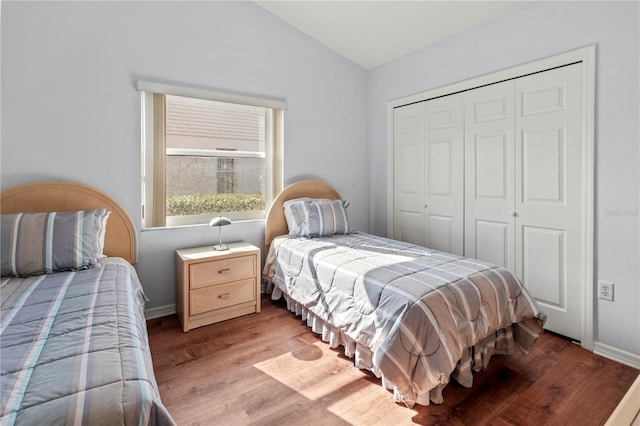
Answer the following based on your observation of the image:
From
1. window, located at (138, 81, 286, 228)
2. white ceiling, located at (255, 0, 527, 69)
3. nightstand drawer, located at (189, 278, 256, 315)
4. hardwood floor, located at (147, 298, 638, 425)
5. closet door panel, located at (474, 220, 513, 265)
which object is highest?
white ceiling, located at (255, 0, 527, 69)

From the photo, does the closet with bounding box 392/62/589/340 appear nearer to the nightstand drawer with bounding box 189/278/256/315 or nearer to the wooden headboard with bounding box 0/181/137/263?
the nightstand drawer with bounding box 189/278/256/315

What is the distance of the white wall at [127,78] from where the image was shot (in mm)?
2186

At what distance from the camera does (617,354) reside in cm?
212

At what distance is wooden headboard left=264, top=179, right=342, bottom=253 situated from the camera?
3207 millimetres

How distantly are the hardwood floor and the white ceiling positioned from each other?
2.67 m

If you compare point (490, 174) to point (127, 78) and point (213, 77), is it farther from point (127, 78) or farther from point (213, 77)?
point (127, 78)

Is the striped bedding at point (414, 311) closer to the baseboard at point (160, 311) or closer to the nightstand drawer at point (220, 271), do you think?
the nightstand drawer at point (220, 271)

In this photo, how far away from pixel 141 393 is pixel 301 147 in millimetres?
2853

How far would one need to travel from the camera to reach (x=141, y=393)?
87cm

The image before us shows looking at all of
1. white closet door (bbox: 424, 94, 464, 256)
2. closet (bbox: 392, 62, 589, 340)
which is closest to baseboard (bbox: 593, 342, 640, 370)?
closet (bbox: 392, 62, 589, 340)

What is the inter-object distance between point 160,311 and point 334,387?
1722mm

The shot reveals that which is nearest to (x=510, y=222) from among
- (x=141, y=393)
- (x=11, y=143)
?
(x=141, y=393)

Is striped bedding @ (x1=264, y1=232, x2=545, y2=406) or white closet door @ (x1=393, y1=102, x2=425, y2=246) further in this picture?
white closet door @ (x1=393, y1=102, x2=425, y2=246)

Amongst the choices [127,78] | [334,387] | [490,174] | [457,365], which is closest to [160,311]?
[334,387]
